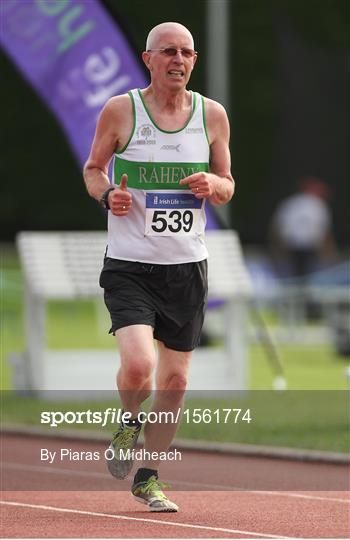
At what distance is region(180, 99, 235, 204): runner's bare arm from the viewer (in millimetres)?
8398

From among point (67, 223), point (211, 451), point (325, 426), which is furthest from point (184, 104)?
point (67, 223)

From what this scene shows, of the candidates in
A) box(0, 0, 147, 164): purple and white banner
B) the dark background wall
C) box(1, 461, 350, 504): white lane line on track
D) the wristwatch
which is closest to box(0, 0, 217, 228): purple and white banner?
box(0, 0, 147, 164): purple and white banner

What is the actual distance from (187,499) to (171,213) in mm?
1897

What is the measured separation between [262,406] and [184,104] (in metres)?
7.02

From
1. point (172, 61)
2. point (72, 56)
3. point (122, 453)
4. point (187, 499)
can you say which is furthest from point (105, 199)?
point (72, 56)

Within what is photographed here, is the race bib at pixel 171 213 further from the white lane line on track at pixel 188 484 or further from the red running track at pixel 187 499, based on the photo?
the white lane line on track at pixel 188 484

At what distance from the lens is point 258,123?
3700cm

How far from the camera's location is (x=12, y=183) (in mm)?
35688

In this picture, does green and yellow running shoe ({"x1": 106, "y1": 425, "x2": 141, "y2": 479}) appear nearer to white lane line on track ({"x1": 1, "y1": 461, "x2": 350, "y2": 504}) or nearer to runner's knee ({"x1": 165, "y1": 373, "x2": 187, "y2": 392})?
runner's knee ({"x1": 165, "y1": 373, "x2": 187, "y2": 392})

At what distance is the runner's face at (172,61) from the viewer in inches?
330

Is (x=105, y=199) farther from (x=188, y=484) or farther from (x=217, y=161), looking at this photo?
(x=188, y=484)

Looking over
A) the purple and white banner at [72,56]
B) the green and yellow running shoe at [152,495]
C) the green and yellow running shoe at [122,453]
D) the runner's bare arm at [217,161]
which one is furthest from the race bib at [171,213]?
the purple and white banner at [72,56]

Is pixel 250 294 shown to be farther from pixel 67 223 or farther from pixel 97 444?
pixel 67 223

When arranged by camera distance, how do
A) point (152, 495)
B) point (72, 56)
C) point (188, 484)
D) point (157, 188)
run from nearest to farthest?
point (157, 188)
point (152, 495)
point (188, 484)
point (72, 56)
